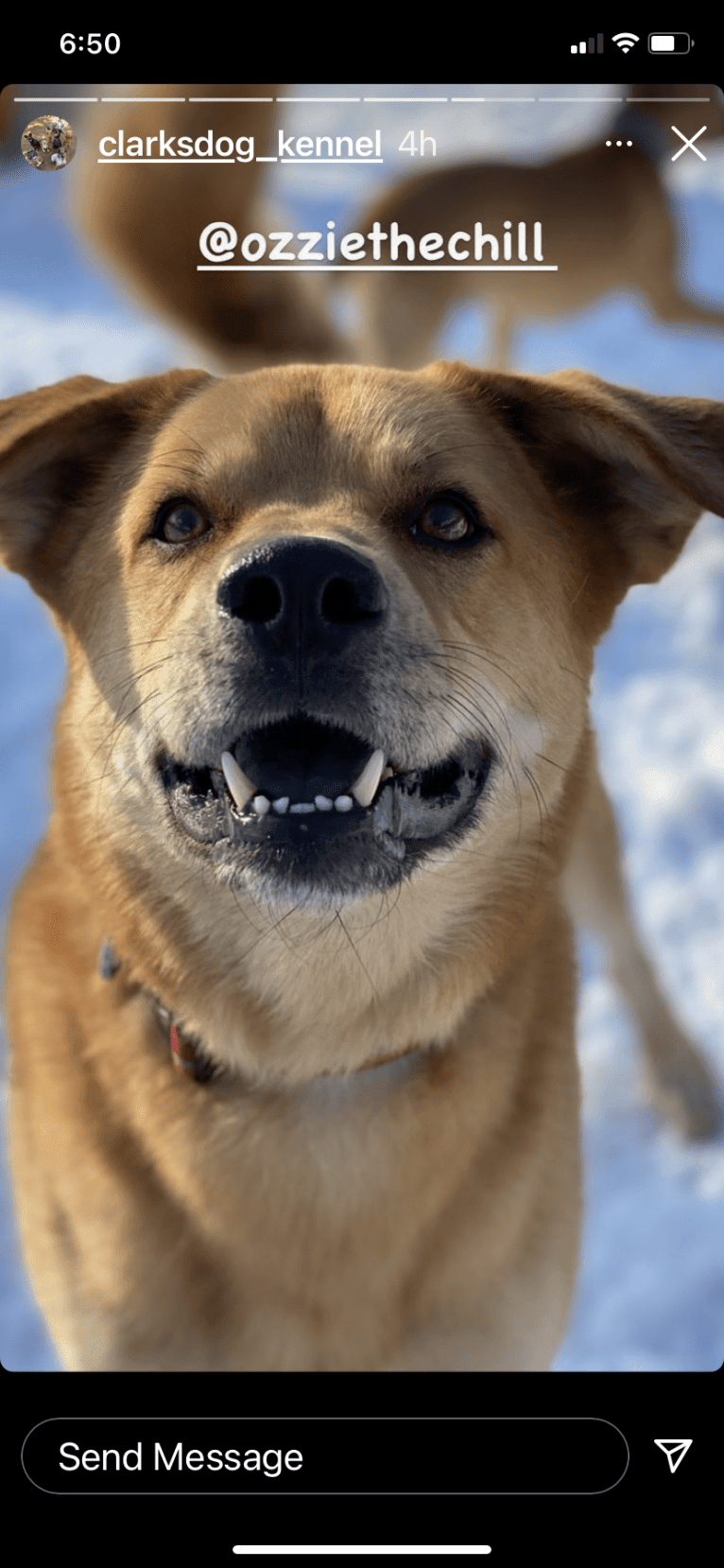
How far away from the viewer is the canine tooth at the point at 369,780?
1.71m

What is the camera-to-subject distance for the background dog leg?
3.25 meters

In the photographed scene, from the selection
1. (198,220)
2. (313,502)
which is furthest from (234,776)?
(198,220)

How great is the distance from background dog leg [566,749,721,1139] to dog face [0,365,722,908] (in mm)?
1131

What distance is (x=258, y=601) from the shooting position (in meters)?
1.63

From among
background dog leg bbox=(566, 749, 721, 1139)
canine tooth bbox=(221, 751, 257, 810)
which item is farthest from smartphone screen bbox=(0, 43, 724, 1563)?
background dog leg bbox=(566, 749, 721, 1139)

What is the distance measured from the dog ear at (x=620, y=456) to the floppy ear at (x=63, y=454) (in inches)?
21.6

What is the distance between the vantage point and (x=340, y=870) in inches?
70.2
